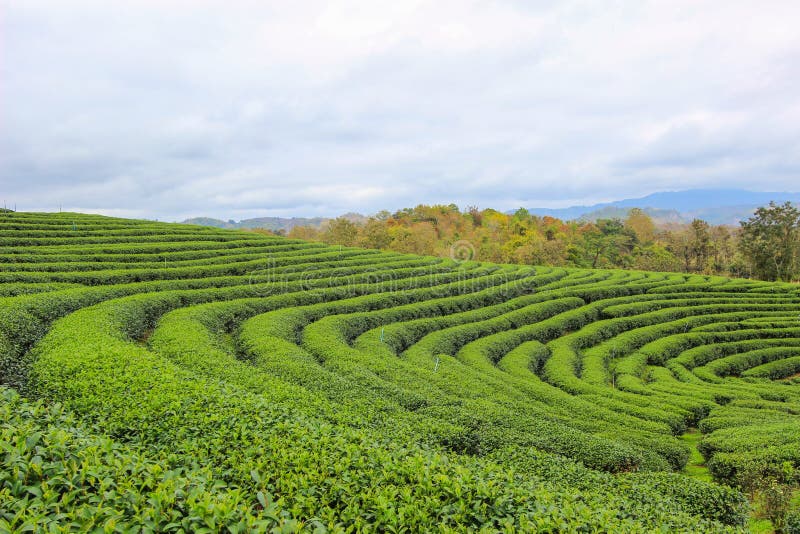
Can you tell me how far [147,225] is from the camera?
32.1 metres

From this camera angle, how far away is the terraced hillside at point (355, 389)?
411 cm

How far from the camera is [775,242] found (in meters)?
48.4

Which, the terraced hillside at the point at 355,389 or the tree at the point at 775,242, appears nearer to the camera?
the terraced hillside at the point at 355,389

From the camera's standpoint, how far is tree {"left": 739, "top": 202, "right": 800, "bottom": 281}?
48094mm

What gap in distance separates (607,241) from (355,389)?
223 feet

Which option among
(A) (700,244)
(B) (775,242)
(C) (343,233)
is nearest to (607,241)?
(A) (700,244)

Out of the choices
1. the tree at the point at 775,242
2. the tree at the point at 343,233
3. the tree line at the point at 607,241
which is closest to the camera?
the tree at the point at 775,242

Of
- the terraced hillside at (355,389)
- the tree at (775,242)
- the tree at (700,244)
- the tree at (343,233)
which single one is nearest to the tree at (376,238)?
the tree at (343,233)

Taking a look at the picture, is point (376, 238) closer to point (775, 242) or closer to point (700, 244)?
point (700, 244)

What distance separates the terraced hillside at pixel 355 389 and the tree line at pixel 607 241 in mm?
19513

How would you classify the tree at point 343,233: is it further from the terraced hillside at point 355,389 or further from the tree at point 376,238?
the terraced hillside at point 355,389

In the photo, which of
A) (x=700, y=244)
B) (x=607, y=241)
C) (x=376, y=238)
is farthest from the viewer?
(x=607, y=241)

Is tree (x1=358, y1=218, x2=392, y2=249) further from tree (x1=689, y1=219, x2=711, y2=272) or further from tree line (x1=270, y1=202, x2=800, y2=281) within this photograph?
tree (x1=689, y1=219, x2=711, y2=272)

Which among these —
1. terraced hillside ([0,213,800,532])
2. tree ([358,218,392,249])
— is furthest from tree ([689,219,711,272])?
tree ([358,218,392,249])
